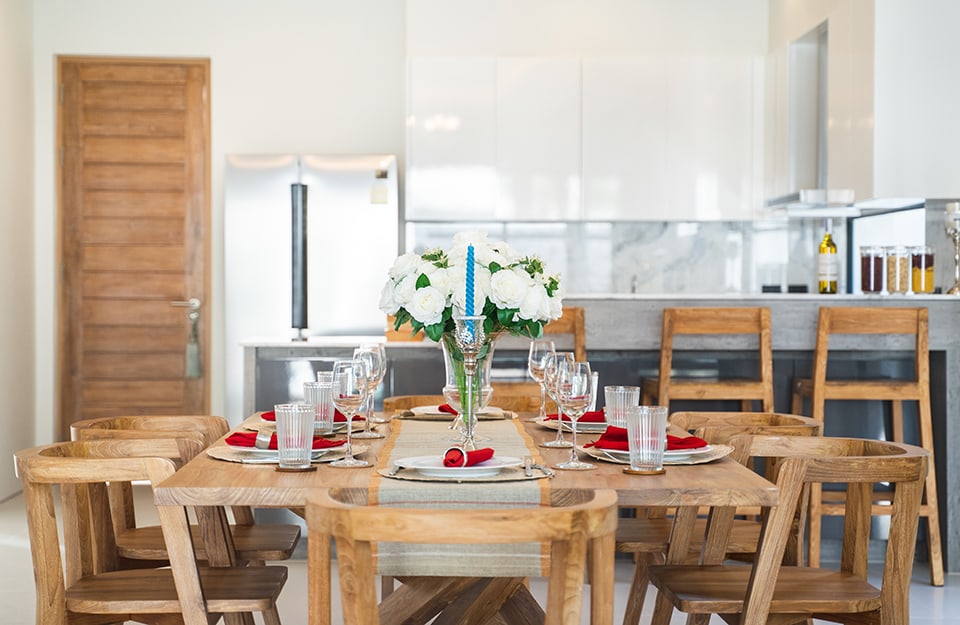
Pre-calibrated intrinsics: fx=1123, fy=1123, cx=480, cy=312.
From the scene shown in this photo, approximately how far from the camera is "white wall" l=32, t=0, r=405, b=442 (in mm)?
6180

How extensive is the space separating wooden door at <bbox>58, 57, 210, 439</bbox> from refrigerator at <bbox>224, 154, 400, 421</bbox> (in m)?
0.64

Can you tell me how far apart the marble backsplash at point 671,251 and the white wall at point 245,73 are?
93cm

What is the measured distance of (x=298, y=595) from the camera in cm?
390

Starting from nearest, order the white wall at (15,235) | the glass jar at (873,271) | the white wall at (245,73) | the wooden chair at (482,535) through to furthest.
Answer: the wooden chair at (482,535) < the glass jar at (873,271) < the white wall at (15,235) < the white wall at (245,73)

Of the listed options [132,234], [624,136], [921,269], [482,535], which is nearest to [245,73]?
[132,234]

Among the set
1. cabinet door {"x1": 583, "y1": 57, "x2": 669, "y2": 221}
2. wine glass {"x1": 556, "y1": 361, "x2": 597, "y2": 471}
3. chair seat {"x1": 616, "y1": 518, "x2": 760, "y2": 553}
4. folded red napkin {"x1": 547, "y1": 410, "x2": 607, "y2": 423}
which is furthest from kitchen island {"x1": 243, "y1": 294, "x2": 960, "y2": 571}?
wine glass {"x1": 556, "y1": 361, "x2": 597, "y2": 471}

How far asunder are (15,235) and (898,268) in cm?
435

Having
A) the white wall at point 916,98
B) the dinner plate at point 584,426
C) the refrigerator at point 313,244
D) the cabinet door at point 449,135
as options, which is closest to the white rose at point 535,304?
the dinner plate at point 584,426

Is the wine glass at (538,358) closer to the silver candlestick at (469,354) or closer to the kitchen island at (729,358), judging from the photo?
the silver candlestick at (469,354)

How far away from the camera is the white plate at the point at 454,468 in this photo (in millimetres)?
1954

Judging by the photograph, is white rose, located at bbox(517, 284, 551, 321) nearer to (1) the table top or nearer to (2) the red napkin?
(1) the table top

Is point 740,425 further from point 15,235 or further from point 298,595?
point 15,235

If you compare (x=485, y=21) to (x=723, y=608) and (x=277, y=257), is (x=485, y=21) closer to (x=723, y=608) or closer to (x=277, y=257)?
(x=277, y=257)

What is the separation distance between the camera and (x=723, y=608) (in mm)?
2168
